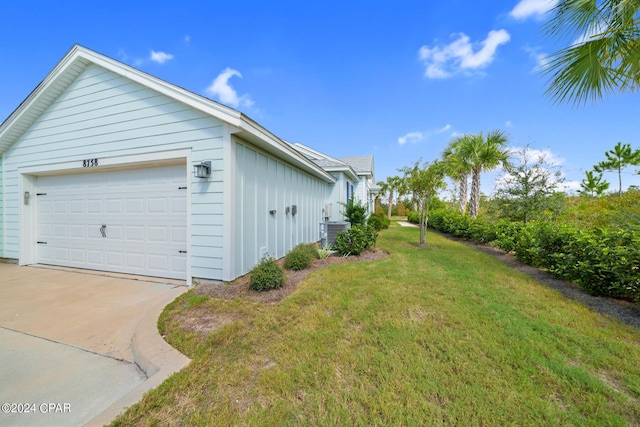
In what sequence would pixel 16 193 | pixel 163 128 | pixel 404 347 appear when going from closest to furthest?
pixel 404 347 < pixel 163 128 < pixel 16 193

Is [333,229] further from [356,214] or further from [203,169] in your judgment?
[203,169]

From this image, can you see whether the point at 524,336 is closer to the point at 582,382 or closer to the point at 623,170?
the point at 582,382

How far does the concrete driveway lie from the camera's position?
71.5 inches

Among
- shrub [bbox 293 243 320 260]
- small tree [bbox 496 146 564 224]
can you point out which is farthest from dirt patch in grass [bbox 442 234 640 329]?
shrub [bbox 293 243 320 260]

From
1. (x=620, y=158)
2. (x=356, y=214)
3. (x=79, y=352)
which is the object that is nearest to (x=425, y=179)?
(x=356, y=214)

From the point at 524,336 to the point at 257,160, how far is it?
519 cm

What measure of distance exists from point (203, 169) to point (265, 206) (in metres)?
1.68

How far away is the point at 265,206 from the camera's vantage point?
18.4ft

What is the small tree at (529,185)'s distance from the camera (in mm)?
7918

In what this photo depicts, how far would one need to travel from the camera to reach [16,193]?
6262mm

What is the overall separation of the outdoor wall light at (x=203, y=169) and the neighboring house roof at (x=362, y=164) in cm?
1105

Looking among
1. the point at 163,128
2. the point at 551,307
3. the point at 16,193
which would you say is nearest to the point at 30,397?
the point at 163,128

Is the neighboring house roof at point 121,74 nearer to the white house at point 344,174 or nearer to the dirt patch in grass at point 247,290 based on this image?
the dirt patch in grass at point 247,290

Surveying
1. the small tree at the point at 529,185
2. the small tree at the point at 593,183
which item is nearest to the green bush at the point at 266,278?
the small tree at the point at 529,185
